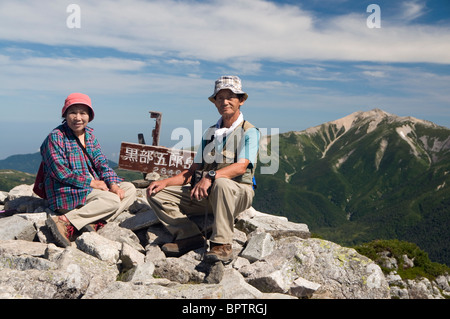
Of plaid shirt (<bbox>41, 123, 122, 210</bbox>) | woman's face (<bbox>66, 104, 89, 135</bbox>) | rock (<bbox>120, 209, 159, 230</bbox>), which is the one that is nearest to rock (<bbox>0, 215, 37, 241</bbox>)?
plaid shirt (<bbox>41, 123, 122, 210</bbox>)

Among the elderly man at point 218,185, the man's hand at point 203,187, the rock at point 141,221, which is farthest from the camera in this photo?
the rock at point 141,221

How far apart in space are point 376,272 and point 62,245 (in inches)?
230

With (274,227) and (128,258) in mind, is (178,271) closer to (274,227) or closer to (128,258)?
(128,258)

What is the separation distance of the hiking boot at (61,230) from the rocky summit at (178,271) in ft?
0.84

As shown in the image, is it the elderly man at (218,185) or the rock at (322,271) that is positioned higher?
the elderly man at (218,185)

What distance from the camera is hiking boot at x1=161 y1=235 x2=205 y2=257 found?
291 inches

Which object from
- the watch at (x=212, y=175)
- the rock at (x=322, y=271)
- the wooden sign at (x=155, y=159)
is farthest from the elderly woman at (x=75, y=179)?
the wooden sign at (x=155, y=159)

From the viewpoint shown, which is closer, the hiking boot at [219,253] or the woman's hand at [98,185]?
the hiking boot at [219,253]

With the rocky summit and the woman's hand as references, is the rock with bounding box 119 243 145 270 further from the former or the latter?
the woman's hand

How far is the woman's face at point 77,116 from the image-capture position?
8031 mm

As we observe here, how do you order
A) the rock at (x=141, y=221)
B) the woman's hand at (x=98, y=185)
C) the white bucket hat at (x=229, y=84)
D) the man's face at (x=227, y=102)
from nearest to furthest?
the white bucket hat at (x=229, y=84) → the man's face at (x=227, y=102) → the woman's hand at (x=98, y=185) → the rock at (x=141, y=221)

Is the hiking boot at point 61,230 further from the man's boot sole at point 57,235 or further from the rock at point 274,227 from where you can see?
the rock at point 274,227
